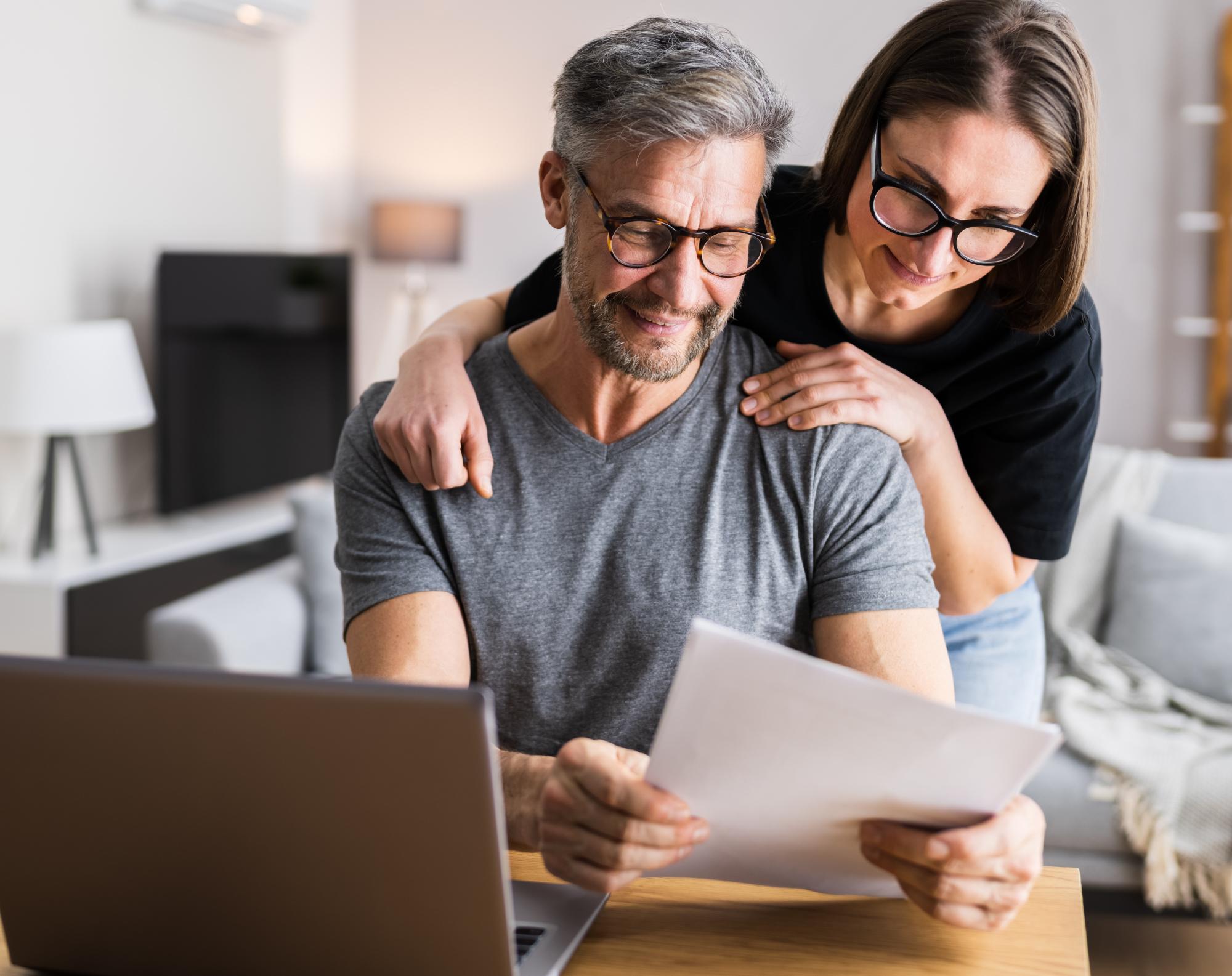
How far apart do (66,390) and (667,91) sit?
2514mm

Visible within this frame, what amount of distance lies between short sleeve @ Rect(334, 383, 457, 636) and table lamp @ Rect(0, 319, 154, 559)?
7.10 feet

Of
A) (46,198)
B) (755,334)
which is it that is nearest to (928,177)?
(755,334)

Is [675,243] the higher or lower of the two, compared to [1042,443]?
higher

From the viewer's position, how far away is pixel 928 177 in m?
1.16

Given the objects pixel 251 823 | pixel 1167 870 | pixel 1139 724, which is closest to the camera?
pixel 251 823

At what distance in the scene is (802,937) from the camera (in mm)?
847

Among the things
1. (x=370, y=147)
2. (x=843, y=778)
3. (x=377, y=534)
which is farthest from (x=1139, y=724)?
(x=370, y=147)

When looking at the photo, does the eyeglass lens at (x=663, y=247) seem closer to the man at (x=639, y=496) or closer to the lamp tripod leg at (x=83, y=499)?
the man at (x=639, y=496)

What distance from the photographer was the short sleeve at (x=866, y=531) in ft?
3.78

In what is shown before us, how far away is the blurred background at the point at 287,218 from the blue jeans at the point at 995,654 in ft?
5.64

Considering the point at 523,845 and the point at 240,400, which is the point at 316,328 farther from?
the point at 523,845

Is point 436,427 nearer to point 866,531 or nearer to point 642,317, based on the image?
point 642,317

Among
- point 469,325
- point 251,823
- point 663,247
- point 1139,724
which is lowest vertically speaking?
point 1139,724

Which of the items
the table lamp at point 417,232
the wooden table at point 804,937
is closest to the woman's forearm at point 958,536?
the wooden table at point 804,937
